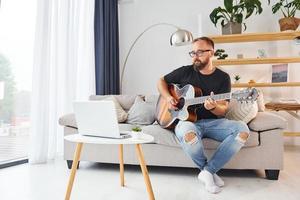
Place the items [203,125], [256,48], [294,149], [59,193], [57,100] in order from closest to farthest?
1. [59,193]
2. [203,125]
3. [57,100]
4. [294,149]
5. [256,48]

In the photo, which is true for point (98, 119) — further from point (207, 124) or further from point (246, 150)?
point (246, 150)

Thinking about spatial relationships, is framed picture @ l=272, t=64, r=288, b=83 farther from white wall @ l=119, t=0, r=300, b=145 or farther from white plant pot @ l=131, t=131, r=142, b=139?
white plant pot @ l=131, t=131, r=142, b=139

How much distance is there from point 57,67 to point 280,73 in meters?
2.65

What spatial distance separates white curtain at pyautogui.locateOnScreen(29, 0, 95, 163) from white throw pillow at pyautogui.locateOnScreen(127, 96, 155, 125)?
771mm

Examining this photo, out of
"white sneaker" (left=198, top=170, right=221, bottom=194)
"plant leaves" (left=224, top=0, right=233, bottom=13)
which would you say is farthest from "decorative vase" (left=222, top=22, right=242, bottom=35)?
"white sneaker" (left=198, top=170, right=221, bottom=194)

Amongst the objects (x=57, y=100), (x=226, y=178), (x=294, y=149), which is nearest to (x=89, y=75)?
(x=57, y=100)

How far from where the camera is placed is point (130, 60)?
380 cm

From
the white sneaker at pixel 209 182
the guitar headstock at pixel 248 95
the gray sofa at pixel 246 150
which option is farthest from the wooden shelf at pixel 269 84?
the white sneaker at pixel 209 182

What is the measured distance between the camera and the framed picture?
→ 10.5ft

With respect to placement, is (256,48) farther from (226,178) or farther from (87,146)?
(87,146)

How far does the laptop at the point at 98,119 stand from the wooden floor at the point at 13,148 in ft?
4.56

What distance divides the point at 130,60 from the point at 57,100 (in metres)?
1.44

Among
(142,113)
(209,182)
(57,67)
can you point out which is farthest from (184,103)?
(57,67)

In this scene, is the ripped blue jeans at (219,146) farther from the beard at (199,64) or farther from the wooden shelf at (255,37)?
the wooden shelf at (255,37)
